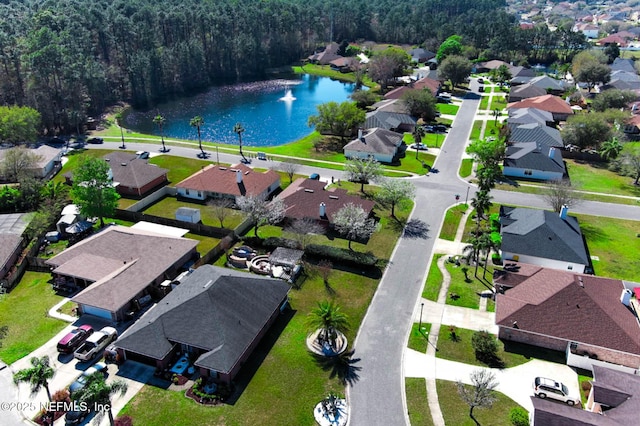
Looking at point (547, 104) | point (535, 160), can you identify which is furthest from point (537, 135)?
point (547, 104)

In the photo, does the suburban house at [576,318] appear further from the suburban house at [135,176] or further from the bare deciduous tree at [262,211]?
the suburban house at [135,176]

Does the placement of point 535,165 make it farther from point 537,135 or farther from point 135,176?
point 135,176

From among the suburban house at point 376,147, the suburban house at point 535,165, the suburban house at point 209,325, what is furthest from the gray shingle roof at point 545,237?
the suburban house at point 376,147

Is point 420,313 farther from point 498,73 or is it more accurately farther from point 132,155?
point 498,73

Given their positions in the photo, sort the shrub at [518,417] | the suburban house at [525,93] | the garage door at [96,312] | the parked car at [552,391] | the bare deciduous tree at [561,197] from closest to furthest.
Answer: the shrub at [518,417]
the parked car at [552,391]
the garage door at [96,312]
the bare deciduous tree at [561,197]
the suburban house at [525,93]

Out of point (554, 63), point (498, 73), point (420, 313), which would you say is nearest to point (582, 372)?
point (420, 313)

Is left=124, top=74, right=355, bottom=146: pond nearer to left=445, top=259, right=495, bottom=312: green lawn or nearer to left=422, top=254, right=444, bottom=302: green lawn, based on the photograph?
left=422, top=254, right=444, bottom=302: green lawn

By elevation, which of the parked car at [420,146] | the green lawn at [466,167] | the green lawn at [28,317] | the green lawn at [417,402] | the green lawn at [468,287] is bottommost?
the green lawn at [417,402]
